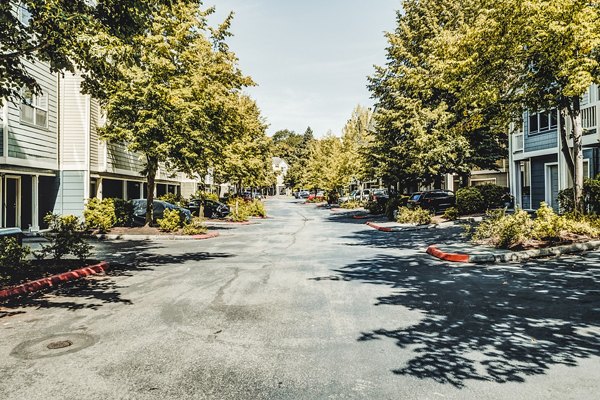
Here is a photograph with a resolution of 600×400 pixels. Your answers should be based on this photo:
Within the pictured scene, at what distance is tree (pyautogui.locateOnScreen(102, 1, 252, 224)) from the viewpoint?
55.4ft

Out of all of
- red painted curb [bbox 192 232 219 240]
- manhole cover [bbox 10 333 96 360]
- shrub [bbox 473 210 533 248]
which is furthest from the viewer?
red painted curb [bbox 192 232 219 240]

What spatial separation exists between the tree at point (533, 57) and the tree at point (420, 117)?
7.44 m

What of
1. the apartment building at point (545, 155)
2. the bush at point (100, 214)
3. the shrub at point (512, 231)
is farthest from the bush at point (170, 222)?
the apartment building at point (545, 155)

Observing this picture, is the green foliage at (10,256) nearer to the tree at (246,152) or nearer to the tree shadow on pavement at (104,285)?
the tree shadow on pavement at (104,285)

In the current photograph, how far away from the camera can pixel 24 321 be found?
618cm

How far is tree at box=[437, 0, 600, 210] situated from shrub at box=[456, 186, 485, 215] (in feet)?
29.5

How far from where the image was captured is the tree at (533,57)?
1159cm

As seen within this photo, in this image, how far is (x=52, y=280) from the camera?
874cm

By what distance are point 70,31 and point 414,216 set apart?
19.1 meters

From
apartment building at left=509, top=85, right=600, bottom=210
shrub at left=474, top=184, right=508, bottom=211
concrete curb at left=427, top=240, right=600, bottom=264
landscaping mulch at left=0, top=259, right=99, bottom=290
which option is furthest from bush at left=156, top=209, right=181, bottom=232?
shrub at left=474, top=184, right=508, bottom=211

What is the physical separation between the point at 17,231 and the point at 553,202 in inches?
915

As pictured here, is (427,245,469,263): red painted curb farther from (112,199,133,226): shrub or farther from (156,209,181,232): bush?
(112,199,133,226): shrub

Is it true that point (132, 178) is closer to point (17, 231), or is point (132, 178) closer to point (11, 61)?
point (17, 231)

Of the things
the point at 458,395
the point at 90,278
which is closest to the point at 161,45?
the point at 90,278
